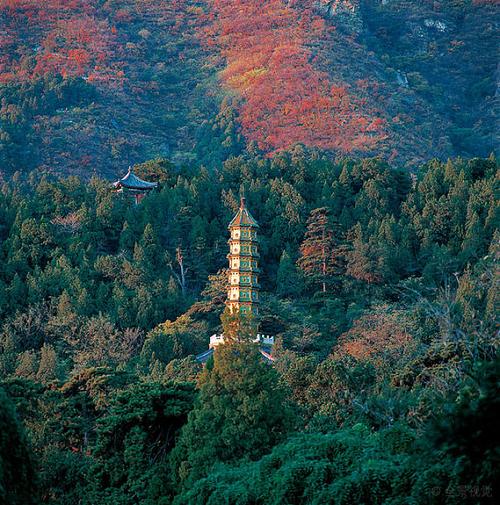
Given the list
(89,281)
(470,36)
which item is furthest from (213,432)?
(470,36)

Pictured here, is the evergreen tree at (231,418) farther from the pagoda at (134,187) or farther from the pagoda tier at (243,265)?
the pagoda at (134,187)

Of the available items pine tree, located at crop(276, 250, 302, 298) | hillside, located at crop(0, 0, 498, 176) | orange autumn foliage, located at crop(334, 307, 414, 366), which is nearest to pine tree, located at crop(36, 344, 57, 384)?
orange autumn foliage, located at crop(334, 307, 414, 366)

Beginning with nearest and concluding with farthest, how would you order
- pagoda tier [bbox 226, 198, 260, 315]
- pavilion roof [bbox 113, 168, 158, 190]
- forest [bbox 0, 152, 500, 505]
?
1. forest [bbox 0, 152, 500, 505]
2. pagoda tier [bbox 226, 198, 260, 315]
3. pavilion roof [bbox 113, 168, 158, 190]

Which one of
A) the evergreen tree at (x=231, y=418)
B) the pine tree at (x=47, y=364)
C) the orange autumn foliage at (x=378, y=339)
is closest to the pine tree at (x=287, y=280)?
the orange autumn foliage at (x=378, y=339)

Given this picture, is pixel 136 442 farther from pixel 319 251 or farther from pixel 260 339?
pixel 319 251

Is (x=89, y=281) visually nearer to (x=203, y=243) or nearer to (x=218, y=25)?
(x=203, y=243)

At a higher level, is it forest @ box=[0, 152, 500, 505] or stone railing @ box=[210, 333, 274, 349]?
forest @ box=[0, 152, 500, 505]

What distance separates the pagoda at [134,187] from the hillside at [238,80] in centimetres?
2412

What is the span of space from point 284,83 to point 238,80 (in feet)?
27.5

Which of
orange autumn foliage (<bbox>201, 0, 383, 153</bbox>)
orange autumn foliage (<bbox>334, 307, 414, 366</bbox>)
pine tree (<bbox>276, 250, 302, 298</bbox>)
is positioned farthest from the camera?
orange autumn foliage (<bbox>201, 0, 383, 153</bbox>)

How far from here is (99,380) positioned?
30.5 m

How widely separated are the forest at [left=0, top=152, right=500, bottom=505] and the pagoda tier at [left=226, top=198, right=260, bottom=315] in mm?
964

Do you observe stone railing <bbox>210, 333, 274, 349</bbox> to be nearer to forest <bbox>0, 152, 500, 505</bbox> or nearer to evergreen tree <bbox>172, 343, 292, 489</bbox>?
forest <bbox>0, 152, 500, 505</bbox>

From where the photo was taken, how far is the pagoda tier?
45.6m
